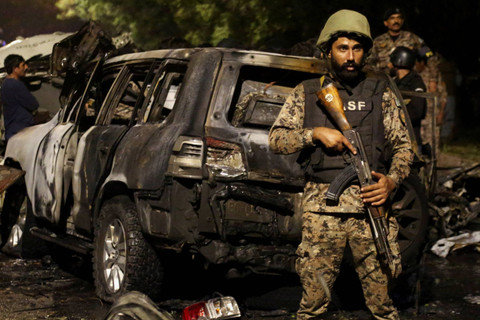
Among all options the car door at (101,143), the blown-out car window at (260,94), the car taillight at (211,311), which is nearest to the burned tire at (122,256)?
the car door at (101,143)

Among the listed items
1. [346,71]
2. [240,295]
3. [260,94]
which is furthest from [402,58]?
[346,71]

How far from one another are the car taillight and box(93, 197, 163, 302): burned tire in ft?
4.91

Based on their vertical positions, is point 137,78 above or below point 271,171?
above

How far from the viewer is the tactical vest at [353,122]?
4801 millimetres

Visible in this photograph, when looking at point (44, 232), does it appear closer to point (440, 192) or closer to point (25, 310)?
point (25, 310)

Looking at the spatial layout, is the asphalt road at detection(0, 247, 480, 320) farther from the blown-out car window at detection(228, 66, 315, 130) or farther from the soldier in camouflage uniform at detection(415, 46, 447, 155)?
the soldier in camouflage uniform at detection(415, 46, 447, 155)

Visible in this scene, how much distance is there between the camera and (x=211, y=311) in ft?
16.6

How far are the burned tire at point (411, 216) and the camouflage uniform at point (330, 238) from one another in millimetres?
2767

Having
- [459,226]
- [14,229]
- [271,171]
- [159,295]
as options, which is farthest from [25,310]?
[459,226]

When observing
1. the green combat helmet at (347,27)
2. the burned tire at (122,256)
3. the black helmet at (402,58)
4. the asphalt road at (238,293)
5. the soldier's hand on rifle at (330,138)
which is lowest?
the asphalt road at (238,293)

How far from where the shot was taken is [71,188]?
25.5 ft

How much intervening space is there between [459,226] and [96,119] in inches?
179

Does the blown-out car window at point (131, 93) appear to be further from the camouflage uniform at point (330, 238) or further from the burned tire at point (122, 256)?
the camouflage uniform at point (330, 238)

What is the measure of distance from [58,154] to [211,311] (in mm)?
3346
